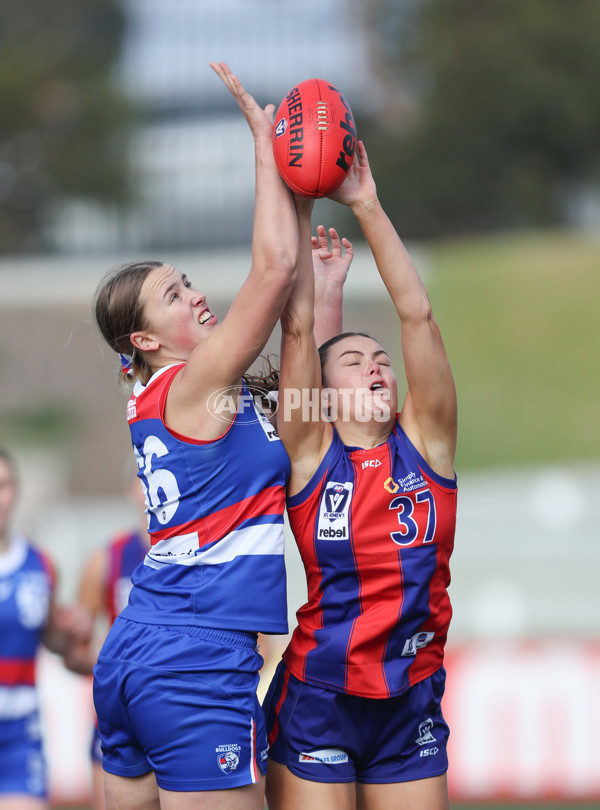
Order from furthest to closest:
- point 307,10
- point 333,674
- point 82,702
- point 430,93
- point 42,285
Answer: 1. point 307,10
2. point 430,93
3. point 42,285
4. point 82,702
5. point 333,674

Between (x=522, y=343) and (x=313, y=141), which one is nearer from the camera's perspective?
(x=313, y=141)

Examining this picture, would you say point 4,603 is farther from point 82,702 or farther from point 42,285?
point 42,285

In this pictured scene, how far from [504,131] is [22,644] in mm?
20424

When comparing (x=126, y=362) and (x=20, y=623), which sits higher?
(x=126, y=362)

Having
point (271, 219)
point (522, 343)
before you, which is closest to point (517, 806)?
point (271, 219)

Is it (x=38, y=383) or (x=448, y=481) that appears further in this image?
(x=38, y=383)

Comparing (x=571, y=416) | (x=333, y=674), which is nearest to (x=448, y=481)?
(x=333, y=674)

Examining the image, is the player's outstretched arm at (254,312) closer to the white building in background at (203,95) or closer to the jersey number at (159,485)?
the jersey number at (159,485)

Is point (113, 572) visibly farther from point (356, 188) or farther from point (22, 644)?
point (356, 188)

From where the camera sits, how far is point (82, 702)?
19.6 ft

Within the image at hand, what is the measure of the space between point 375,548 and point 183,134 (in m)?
26.3

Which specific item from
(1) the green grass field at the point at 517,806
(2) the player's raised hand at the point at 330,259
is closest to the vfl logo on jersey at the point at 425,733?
(2) the player's raised hand at the point at 330,259

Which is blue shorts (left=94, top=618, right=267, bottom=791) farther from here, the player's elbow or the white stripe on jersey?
the player's elbow

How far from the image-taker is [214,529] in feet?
8.47
